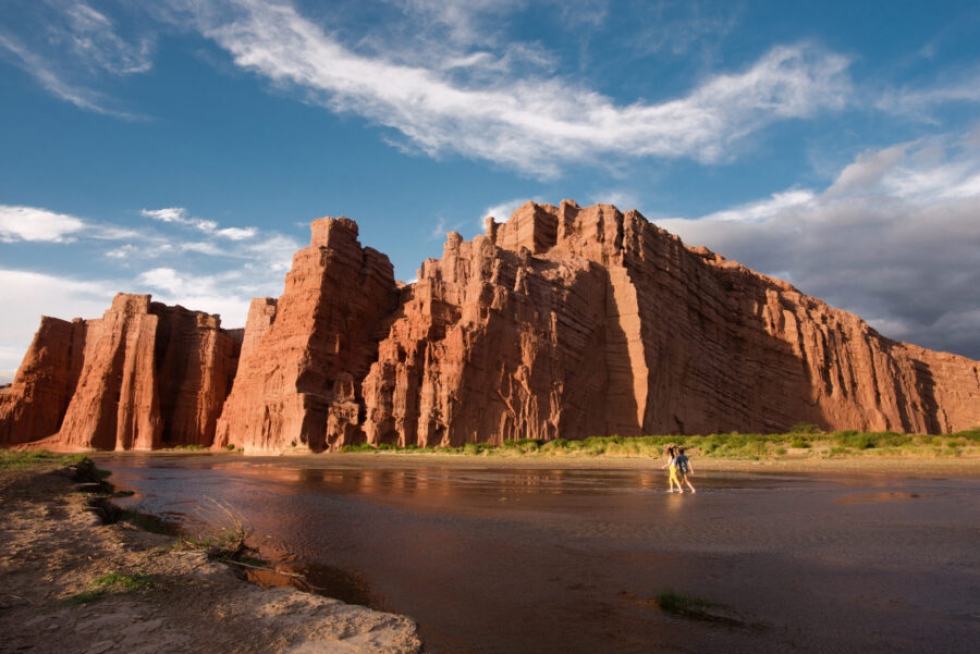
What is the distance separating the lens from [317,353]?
173 ft

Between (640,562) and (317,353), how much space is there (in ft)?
156

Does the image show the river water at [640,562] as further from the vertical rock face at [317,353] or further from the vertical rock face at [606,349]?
the vertical rock face at [317,353]

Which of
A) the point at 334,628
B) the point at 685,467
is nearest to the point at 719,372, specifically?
the point at 685,467

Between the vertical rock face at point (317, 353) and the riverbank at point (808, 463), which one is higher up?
the vertical rock face at point (317, 353)

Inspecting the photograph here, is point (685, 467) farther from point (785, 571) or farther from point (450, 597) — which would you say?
point (450, 597)

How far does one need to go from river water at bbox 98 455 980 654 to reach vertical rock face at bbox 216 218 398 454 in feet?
114

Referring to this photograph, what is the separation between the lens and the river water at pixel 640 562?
214 inches

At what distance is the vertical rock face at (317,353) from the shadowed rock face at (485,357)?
18cm

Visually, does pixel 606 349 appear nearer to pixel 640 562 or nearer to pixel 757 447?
pixel 757 447

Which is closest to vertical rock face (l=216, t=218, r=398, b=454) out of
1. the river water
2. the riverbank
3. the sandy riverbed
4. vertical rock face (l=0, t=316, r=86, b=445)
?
the riverbank

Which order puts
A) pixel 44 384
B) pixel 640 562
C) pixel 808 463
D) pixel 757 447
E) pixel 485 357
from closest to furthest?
1. pixel 640 562
2. pixel 808 463
3. pixel 757 447
4. pixel 485 357
5. pixel 44 384

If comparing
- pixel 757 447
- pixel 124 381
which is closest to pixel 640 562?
pixel 757 447

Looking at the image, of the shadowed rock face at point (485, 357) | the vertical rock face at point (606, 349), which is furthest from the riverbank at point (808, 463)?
the shadowed rock face at point (485, 357)

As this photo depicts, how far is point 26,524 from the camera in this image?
905 centimetres
